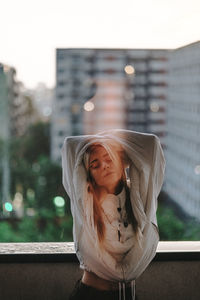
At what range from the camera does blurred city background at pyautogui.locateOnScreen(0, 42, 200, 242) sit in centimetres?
236

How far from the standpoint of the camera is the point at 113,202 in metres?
1.42

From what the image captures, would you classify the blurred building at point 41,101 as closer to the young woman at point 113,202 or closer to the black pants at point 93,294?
the young woman at point 113,202

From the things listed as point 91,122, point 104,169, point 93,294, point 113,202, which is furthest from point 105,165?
point 91,122

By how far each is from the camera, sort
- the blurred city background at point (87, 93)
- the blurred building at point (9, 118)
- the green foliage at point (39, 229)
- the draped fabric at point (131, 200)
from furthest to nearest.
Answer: the blurred building at point (9, 118) < the green foliage at point (39, 229) < the blurred city background at point (87, 93) < the draped fabric at point (131, 200)

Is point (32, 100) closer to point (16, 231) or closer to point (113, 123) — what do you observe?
point (113, 123)

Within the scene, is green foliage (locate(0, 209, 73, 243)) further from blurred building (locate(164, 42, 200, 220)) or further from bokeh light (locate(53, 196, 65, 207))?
blurred building (locate(164, 42, 200, 220))

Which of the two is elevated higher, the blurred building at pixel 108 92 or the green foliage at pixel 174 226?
the blurred building at pixel 108 92

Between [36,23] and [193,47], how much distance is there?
3.30ft

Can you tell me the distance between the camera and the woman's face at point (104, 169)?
1407mm

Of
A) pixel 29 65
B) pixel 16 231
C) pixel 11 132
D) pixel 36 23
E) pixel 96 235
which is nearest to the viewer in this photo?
pixel 96 235

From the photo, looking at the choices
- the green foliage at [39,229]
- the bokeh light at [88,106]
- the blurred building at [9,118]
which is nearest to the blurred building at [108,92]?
the bokeh light at [88,106]

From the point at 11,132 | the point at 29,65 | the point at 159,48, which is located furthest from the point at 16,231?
the point at 159,48

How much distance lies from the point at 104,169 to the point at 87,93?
1.31 m

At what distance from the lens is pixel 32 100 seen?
2.69 metres
